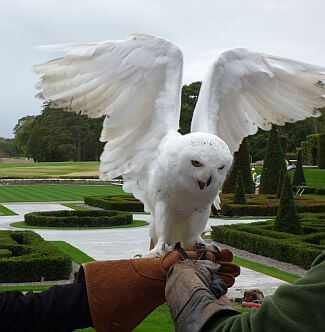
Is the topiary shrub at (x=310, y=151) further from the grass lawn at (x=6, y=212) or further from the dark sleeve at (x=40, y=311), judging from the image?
the dark sleeve at (x=40, y=311)

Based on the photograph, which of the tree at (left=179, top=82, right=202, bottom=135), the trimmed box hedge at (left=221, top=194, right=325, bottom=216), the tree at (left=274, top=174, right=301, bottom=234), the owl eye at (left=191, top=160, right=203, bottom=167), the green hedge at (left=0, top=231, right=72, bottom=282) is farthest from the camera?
the tree at (left=179, top=82, right=202, bottom=135)

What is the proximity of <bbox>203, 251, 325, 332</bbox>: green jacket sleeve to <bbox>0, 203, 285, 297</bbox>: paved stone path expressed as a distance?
7.13 metres

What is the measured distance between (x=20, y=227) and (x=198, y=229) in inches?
536

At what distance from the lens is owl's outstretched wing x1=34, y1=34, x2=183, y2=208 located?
4.41 metres

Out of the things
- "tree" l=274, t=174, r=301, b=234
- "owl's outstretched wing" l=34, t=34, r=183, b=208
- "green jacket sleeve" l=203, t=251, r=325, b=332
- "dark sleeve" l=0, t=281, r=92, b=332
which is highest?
"owl's outstretched wing" l=34, t=34, r=183, b=208

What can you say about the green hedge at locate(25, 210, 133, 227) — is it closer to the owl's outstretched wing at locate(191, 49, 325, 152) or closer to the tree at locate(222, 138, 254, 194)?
the tree at locate(222, 138, 254, 194)

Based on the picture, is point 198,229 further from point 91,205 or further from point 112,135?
point 91,205

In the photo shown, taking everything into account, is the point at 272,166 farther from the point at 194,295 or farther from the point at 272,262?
the point at 194,295

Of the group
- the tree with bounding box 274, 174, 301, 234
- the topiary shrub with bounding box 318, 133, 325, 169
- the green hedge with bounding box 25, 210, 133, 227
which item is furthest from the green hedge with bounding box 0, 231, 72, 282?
the topiary shrub with bounding box 318, 133, 325, 169

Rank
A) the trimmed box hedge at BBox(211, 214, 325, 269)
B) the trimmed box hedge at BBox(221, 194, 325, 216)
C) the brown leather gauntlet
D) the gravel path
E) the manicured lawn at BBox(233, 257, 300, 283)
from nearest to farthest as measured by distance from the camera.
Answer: the brown leather gauntlet → the manicured lawn at BBox(233, 257, 300, 283) → the gravel path → the trimmed box hedge at BBox(211, 214, 325, 269) → the trimmed box hedge at BBox(221, 194, 325, 216)

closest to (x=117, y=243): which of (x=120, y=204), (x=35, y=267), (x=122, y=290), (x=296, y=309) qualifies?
(x=35, y=267)

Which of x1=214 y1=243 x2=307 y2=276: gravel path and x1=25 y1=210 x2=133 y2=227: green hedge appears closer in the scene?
x1=214 y1=243 x2=307 y2=276: gravel path

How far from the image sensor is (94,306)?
242cm

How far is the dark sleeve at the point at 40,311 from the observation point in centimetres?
232
